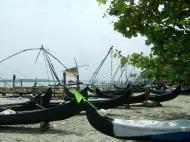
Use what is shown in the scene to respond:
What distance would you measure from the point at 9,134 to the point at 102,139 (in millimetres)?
3361

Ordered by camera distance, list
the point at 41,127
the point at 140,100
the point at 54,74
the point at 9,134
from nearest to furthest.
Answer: the point at 9,134 → the point at 41,127 → the point at 140,100 → the point at 54,74

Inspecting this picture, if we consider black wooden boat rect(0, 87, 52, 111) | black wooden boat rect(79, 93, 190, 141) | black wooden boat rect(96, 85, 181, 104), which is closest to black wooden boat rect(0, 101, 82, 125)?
black wooden boat rect(0, 87, 52, 111)

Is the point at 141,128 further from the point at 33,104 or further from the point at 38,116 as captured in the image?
the point at 33,104

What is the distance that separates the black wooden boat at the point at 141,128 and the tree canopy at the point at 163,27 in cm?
458

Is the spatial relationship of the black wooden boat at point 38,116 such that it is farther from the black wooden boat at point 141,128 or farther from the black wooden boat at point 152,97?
the black wooden boat at point 152,97

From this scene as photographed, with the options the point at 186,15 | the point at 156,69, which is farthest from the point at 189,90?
the point at 186,15

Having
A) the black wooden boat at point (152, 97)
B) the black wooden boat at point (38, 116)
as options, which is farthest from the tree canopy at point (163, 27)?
the black wooden boat at point (152, 97)

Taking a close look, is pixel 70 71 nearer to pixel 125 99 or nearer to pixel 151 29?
pixel 125 99

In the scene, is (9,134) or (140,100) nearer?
(9,134)

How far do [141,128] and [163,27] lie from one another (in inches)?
229

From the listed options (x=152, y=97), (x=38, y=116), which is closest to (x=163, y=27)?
(x=38, y=116)

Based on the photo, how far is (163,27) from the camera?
15.7 metres

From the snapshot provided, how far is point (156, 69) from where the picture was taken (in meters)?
17.9

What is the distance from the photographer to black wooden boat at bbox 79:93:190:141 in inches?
427
